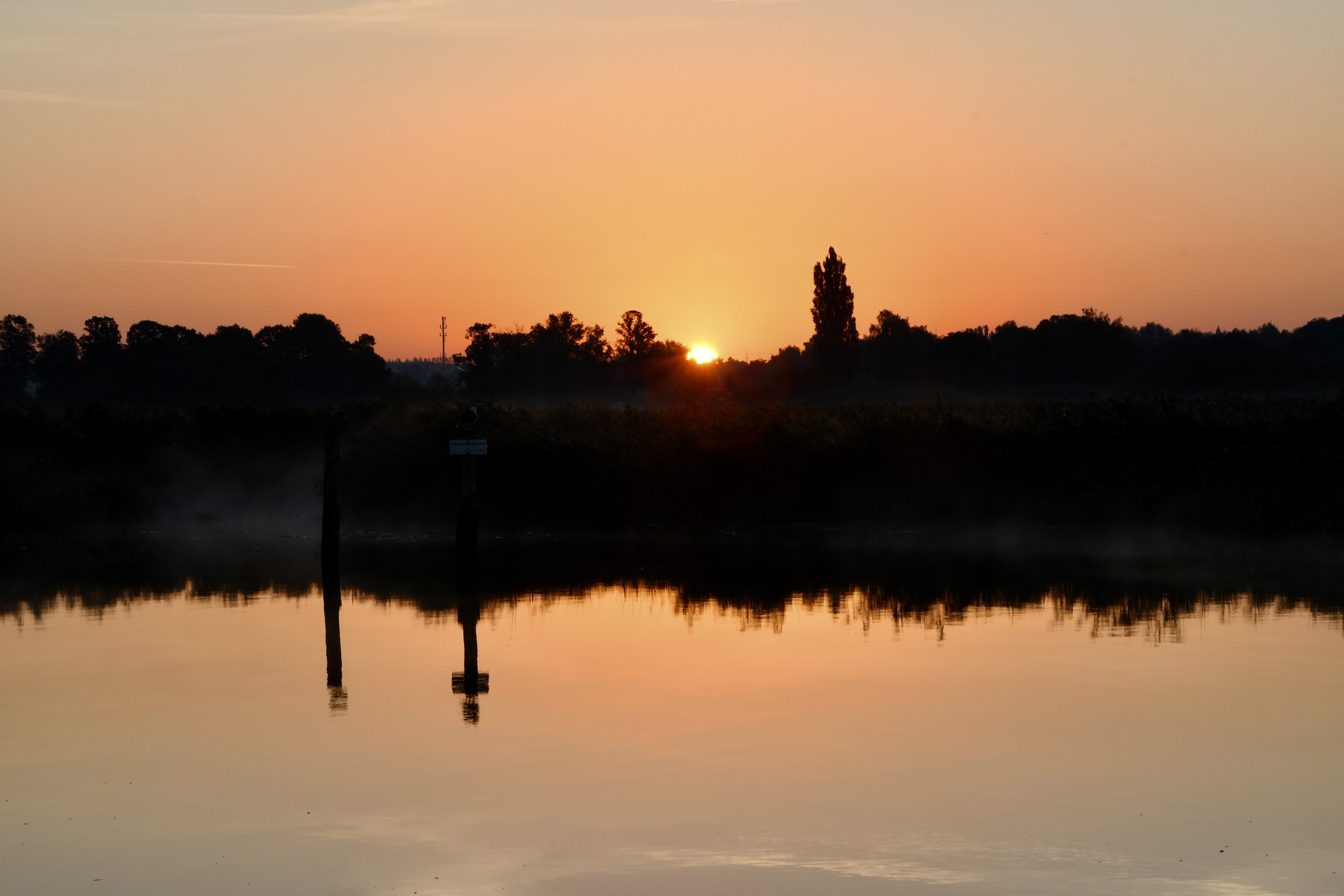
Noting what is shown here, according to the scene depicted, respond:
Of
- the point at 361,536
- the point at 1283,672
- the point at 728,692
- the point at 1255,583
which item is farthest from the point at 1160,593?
the point at 361,536

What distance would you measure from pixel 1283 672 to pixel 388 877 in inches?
397

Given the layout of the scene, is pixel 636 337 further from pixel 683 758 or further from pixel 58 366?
pixel 683 758

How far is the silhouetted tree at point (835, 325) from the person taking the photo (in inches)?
4151

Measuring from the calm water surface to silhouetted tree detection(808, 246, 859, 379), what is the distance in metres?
88.4

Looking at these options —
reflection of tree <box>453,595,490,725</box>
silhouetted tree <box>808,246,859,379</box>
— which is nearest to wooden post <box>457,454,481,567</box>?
reflection of tree <box>453,595,490,725</box>

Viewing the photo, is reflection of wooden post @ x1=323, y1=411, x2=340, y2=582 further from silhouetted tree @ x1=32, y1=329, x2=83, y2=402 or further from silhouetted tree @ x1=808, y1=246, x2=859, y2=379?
silhouetted tree @ x1=32, y1=329, x2=83, y2=402

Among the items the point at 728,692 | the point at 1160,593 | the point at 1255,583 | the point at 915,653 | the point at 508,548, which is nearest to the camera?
the point at 728,692

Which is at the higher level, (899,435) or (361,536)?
(899,435)

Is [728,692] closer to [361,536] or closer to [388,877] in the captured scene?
[388,877]

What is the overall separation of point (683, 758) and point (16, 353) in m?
121

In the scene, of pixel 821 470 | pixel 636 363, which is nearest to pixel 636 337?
pixel 636 363

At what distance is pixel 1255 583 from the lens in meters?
22.0

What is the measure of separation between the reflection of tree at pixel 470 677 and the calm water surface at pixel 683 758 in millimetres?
114

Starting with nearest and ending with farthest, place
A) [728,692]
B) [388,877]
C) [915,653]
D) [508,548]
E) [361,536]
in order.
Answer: [388,877] < [728,692] < [915,653] < [508,548] < [361,536]
